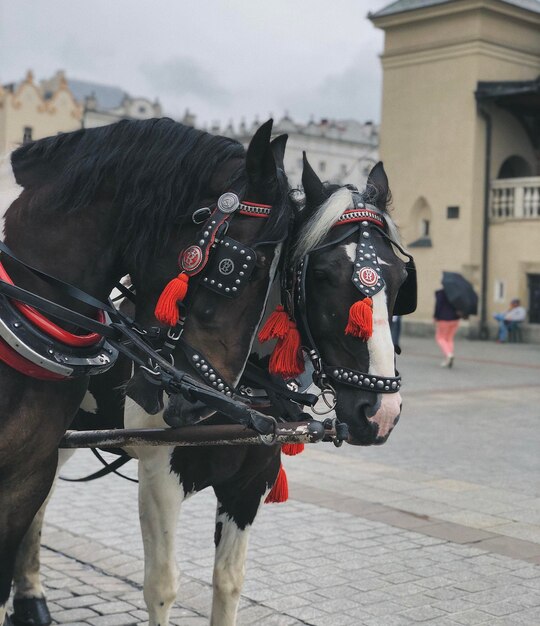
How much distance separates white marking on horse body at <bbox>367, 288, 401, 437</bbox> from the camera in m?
2.73

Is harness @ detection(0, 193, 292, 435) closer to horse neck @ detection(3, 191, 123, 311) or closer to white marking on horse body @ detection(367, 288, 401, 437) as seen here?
horse neck @ detection(3, 191, 123, 311)

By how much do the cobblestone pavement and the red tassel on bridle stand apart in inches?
59.9

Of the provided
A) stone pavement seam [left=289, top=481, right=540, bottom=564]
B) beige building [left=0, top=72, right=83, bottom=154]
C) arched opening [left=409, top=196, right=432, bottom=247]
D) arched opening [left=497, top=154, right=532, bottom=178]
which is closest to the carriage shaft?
stone pavement seam [left=289, top=481, right=540, bottom=564]

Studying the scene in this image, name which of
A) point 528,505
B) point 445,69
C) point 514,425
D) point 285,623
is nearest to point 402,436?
point 514,425

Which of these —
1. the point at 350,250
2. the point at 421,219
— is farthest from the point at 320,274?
the point at 421,219

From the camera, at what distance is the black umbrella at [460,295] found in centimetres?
1563

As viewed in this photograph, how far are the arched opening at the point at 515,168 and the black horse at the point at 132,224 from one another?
23703 millimetres

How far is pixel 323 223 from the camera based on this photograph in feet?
9.36

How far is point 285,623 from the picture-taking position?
157 inches

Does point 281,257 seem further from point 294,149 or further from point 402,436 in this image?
point 294,149

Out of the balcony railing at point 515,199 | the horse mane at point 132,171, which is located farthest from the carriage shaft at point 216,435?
the balcony railing at point 515,199

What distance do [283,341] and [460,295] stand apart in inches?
519

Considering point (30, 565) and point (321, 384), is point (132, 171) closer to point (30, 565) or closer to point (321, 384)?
point (321, 384)

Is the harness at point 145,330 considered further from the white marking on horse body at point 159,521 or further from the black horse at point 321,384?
the white marking on horse body at point 159,521
